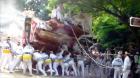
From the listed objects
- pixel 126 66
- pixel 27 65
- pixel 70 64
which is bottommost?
pixel 70 64

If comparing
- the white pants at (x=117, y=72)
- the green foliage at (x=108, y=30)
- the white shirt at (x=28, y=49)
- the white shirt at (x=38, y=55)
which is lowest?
the white pants at (x=117, y=72)

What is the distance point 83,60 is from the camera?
86.1 feet

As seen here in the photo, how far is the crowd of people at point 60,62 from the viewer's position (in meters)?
23.3

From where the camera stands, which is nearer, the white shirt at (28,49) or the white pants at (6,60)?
the white pants at (6,60)

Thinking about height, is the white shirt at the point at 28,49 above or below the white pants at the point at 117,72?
above

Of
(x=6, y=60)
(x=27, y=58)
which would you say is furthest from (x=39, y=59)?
(x=6, y=60)

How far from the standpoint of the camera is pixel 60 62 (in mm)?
25219

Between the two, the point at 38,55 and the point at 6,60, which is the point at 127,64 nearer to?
the point at 38,55

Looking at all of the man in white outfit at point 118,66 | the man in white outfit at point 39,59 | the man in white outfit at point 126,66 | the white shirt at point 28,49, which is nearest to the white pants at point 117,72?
the man in white outfit at point 118,66

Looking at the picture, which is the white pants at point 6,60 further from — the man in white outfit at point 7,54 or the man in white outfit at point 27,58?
the man in white outfit at point 27,58

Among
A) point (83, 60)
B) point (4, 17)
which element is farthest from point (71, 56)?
point (4, 17)

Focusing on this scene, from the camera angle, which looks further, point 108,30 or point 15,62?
point 108,30

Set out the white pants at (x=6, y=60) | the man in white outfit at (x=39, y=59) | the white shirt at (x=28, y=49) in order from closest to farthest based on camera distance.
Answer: the white pants at (x=6, y=60), the white shirt at (x=28, y=49), the man in white outfit at (x=39, y=59)

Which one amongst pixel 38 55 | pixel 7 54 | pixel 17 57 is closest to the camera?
pixel 7 54
